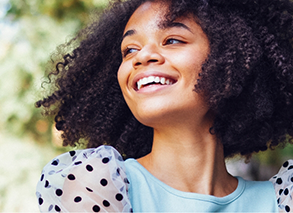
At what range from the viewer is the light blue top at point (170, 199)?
1487 millimetres

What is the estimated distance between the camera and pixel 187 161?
1.59m

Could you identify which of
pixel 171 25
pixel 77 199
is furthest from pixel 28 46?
pixel 77 199

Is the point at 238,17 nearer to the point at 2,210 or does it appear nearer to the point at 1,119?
the point at 1,119

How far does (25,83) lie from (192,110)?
2.00m

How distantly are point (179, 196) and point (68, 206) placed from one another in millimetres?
472

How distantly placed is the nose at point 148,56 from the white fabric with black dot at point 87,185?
410mm

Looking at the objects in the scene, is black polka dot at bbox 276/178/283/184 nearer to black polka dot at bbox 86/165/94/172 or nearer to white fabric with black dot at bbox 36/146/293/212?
white fabric with black dot at bbox 36/146/293/212

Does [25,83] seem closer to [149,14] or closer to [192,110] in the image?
[149,14]

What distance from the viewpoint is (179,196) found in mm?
1519

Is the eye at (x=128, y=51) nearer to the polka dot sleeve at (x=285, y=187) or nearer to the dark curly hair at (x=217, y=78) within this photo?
the dark curly hair at (x=217, y=78)

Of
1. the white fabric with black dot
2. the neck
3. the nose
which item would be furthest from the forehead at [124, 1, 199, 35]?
the white fabric with black dot

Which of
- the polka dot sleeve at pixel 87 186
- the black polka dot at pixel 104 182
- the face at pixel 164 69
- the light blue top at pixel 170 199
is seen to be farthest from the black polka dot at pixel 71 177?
the face at pixel 164 69

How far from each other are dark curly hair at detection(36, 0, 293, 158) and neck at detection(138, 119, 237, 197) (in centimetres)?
11

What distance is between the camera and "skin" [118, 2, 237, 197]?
1517 millimetres
